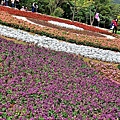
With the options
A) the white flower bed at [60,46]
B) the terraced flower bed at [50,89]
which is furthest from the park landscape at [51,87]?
the white flower bed at [60,46]

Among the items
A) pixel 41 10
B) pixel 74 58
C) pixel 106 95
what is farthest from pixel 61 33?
pixel 41 10

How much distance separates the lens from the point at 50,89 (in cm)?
905

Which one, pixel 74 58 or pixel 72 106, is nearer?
pixel 72 106

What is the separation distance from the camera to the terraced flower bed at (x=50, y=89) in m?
7.65

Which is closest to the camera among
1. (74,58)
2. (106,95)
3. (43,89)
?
(43,89)

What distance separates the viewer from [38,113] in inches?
291

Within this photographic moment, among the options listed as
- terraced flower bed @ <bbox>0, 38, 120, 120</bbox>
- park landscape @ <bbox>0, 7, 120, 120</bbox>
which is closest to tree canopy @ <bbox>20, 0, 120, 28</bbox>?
park landscape @ <bbox>0, 7, 120, 120</bbox>

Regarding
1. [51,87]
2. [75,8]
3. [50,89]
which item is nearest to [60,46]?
[51,87]

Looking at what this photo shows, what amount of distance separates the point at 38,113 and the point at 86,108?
140cm

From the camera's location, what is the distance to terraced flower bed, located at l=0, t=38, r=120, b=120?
7.65m

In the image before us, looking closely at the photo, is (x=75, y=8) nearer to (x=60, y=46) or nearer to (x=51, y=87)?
(x=60, y=46)

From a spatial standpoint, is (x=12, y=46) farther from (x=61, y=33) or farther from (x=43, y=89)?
(x=61, y=33)

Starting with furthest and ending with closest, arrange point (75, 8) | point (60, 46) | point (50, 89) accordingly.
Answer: point (75, 8), point (60, 46), point (50, 89)

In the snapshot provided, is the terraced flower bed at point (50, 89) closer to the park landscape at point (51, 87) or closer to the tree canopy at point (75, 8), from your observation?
the park landscape at point (51, 87)
